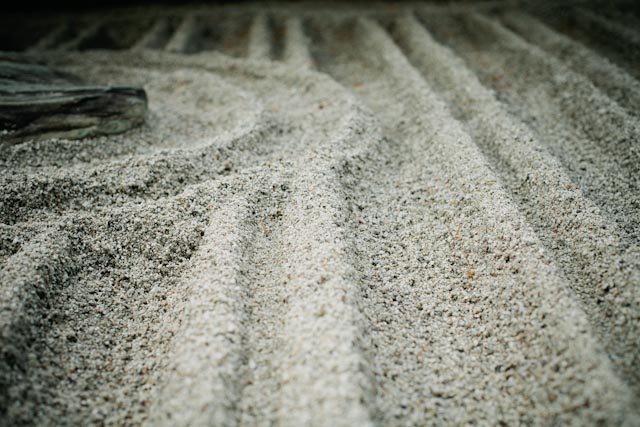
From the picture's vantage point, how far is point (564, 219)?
5.61ft

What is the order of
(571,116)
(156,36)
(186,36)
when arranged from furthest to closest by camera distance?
1. (156,36)
2. (186,36)
3. (571,116)

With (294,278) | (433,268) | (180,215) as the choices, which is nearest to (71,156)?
(180,215)

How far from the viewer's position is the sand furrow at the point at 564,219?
137 centimetres

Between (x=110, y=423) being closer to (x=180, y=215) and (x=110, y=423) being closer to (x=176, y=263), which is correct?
(x=176, y=263)

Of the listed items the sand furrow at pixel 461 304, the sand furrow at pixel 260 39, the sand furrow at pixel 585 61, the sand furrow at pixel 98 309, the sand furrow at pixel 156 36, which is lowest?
the sand furrow at pixel 98 309

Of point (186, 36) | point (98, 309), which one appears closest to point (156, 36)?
point (186, 36)

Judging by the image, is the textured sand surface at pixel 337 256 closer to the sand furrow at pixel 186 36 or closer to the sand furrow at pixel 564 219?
the sand furrow at pixel 564 219

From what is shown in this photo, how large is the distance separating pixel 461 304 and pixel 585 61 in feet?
7.56

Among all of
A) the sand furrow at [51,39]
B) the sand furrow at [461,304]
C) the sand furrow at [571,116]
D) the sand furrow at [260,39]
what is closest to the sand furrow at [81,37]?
the sand furrow at [51,39]

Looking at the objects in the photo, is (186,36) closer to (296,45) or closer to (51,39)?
(296,45)

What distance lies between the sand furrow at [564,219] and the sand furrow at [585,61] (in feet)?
2.33

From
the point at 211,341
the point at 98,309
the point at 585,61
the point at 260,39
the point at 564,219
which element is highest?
the point at 585,61

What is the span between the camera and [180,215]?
179 cm

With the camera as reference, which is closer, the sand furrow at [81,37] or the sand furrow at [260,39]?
the sand furrow at [260,39]
